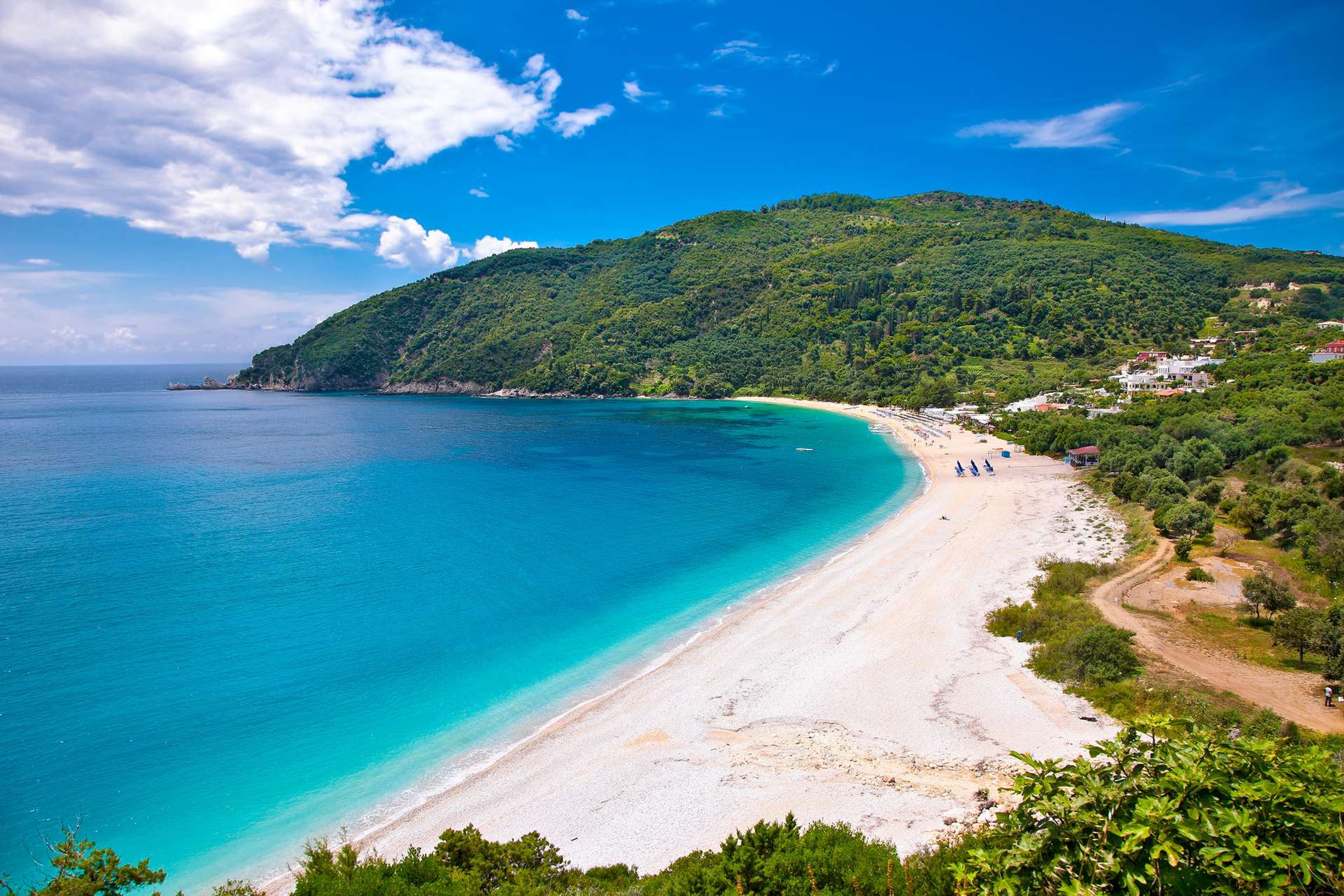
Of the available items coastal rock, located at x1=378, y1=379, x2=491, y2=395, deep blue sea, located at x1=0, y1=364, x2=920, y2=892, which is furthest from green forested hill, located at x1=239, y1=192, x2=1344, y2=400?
deep blue sea, located at x1=0, y1=364, x2=920, y2=892

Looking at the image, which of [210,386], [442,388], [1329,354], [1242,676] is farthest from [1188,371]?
[210,386]

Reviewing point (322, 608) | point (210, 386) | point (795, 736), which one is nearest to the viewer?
point (795, 736)

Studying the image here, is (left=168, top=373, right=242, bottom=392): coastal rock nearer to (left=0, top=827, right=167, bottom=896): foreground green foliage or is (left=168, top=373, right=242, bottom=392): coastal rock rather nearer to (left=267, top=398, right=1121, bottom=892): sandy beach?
(left=267, top=398, right=1121, bottom=892): sandy beach

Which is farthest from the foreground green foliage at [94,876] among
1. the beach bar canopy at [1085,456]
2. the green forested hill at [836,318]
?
the green forested hill at [836,318]

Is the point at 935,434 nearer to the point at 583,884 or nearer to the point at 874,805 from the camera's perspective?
the point at 874,805

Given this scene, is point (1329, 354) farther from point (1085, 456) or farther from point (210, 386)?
point (210, 386)

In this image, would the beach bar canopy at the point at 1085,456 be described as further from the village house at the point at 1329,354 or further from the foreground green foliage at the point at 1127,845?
the foreground green foliage at the point at 1127,845
